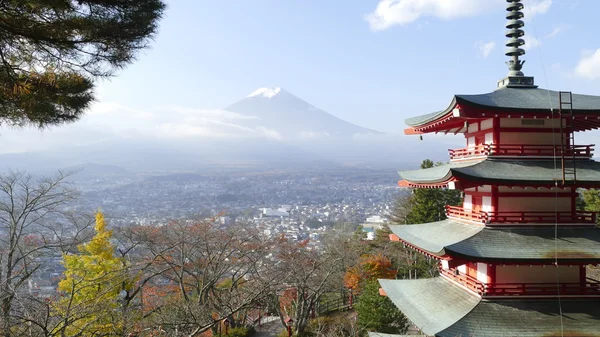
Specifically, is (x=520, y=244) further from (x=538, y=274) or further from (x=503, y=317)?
(x=503, y=317)

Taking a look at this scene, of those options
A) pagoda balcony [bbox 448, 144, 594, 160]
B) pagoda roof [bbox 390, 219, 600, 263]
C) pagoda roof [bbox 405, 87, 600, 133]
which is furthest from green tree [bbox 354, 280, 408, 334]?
pagoda roof [bbox 405, 87, 600, 133]

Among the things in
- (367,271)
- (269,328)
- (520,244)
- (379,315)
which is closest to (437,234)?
(520,244)

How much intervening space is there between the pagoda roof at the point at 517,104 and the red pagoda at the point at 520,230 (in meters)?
0.02

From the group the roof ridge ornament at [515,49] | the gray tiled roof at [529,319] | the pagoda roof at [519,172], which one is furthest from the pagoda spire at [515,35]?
the gray tiled roof at [529,319]

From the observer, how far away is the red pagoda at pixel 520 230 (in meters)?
7.43

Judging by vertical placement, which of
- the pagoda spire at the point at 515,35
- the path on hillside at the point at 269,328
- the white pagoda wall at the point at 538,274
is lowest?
the path on hillside at the point at 269,328

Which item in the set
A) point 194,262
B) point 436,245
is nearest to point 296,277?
point 194,262

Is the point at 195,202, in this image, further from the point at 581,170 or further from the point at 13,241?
the point at 581,170

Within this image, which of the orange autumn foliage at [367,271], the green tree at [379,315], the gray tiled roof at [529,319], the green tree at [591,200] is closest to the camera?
the gray tiled roof at [529,319]

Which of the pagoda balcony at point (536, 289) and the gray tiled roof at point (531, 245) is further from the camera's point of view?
the pagoda balcony at point (536, 289)

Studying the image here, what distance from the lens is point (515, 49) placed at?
30.8 ft

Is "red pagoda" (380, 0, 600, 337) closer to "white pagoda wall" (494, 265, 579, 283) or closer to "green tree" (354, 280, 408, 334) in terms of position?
"white pagoda wall" (494, 265, 579, 283)

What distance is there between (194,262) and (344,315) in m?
8.19

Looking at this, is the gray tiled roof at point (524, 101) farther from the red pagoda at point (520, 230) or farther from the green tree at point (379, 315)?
the green tree at point (379, 315)
